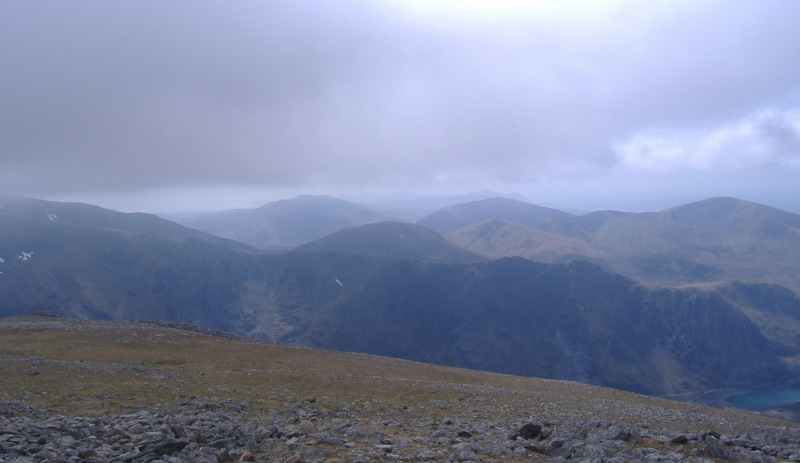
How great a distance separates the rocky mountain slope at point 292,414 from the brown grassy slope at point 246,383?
0.19m

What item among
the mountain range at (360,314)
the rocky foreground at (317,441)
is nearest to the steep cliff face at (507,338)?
the mountain range at (360,314)

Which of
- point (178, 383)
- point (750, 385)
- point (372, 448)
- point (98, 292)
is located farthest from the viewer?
point (750, 385)

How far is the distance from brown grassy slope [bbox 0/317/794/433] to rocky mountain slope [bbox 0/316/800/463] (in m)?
0.19

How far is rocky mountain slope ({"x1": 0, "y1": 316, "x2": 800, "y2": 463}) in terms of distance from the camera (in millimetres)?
16125

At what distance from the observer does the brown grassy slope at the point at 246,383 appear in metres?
27.0

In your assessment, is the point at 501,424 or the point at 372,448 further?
the point at 501,424

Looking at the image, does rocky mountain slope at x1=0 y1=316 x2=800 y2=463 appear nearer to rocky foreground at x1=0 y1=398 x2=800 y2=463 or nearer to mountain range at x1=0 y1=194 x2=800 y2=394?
rocky foreground at x1=0 y1=398 x2=800 y2=463

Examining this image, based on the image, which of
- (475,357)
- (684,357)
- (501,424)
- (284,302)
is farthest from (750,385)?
(501,424)

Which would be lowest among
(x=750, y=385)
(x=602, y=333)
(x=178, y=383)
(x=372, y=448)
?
(x=750, y=385)

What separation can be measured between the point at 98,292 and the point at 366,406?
592 ft

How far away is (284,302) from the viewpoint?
186 meters

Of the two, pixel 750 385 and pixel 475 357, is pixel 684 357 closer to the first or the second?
pixel 750 385

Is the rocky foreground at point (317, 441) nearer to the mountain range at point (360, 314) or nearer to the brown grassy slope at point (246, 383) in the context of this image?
the brown grassy slope at point (246, 383)

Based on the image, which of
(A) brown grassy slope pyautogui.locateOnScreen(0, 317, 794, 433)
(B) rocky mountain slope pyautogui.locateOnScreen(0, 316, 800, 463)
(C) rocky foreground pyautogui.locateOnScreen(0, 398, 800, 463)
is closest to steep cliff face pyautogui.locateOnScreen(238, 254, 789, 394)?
(A) brown grassy slope pyautogui.locateOnScreen(0, 317, 794, 433)
